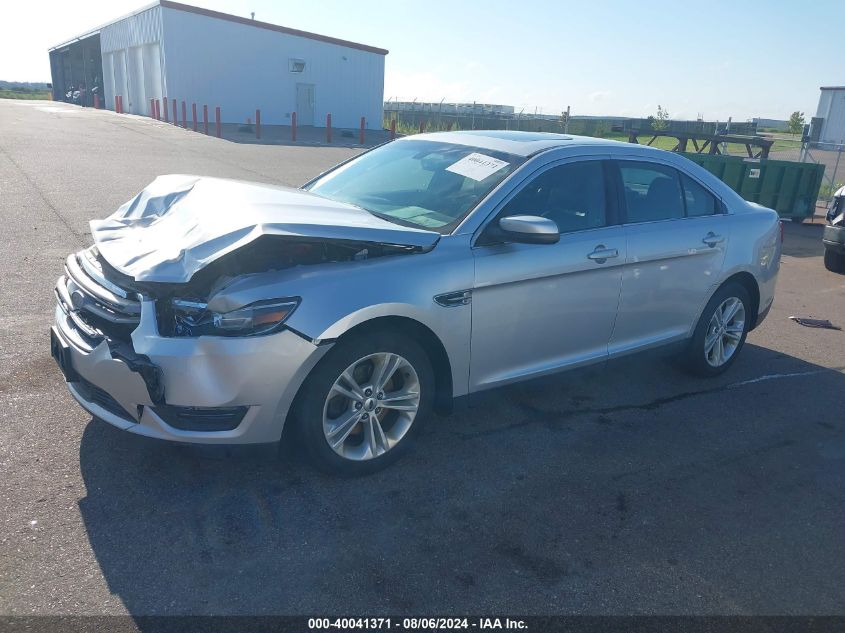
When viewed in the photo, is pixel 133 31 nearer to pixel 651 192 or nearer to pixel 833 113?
pixel 651 192

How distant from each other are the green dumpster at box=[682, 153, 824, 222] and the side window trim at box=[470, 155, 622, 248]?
32.4 ft

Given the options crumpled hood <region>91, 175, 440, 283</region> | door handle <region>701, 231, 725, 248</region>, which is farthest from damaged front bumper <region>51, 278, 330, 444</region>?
door handle <region>701, 231, 725, 248</region>

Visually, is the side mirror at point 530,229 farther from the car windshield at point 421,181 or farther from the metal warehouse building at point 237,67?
the metal warehouse building at point 237,67

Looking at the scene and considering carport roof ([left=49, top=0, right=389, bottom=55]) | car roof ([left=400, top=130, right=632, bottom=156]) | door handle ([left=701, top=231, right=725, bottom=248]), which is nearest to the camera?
car roof ([left=400, top=130, right=632, bottom=156])

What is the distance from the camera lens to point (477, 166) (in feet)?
13.7

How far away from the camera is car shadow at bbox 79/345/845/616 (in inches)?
107

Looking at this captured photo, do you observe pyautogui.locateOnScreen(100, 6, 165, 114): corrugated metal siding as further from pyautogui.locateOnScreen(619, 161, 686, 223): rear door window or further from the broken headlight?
the broken headlight

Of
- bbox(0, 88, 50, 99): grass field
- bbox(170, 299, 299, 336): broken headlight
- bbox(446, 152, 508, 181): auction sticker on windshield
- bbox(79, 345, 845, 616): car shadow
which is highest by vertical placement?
bbox(446, 152, 508, 181): auction sticker on windshield

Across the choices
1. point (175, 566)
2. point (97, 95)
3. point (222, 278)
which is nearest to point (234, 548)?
point (175, 566)

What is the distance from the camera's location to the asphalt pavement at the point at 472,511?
106 inches

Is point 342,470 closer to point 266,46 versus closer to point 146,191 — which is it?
point 146,191

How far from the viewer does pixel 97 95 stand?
43.6 metres

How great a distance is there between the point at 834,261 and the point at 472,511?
846cm

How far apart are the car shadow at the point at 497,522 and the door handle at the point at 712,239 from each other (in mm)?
1249
